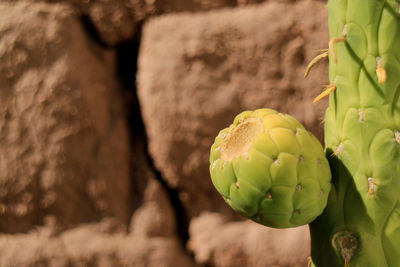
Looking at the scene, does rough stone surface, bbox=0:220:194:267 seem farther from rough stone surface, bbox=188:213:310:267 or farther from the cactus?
the cactus

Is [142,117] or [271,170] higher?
[271,170]

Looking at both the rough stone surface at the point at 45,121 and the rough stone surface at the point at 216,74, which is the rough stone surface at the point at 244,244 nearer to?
the rough stone surface at the point at 216,74

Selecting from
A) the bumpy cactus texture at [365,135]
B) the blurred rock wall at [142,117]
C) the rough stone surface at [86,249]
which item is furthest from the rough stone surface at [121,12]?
the bumpy cactus texture at [365,135]

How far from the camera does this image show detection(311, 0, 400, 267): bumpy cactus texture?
745mm

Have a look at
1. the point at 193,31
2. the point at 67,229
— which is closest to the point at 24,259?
the point at 67,229

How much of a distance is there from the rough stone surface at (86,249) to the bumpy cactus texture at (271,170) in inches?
38.7

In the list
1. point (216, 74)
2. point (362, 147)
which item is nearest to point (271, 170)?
point (362, 147)

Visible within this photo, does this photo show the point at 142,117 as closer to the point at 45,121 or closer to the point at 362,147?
the point at 45,121

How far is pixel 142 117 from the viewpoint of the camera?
5.75 feet

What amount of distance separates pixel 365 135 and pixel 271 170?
0.16 meters

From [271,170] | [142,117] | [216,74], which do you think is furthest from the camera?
[142,117]

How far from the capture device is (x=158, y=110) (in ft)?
5.45

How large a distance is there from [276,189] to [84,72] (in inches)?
44.8

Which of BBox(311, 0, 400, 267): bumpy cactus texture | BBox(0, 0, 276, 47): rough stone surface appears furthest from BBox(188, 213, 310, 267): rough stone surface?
BBox(311, 0, 400, 267): bumpy cactus texture
